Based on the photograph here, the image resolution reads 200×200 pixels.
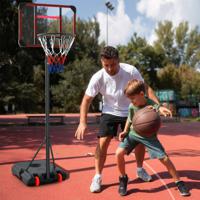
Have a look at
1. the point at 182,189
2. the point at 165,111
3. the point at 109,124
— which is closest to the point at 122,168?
the point at 109,124

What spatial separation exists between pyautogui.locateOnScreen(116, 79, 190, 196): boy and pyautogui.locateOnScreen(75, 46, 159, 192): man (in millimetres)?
245

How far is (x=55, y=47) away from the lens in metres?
7.48

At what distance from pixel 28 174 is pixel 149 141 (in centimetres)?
212

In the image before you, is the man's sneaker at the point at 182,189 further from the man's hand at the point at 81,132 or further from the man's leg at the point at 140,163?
the man's hand at the point at 81,132

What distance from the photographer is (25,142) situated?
1322cm

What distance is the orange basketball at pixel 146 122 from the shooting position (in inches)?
214

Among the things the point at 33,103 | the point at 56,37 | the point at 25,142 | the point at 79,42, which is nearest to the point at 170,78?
the point at 79,42

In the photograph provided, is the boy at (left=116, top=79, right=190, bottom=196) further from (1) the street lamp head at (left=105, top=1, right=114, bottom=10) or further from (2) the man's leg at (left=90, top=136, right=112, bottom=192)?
(1) the street lamp head at (left=105, top=1, right=114, bottom=10)

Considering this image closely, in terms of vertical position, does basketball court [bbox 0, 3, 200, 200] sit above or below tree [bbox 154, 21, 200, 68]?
below

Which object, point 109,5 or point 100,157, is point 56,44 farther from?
point 109,5

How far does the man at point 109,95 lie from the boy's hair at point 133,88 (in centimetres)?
32

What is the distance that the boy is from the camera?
18.4 ft

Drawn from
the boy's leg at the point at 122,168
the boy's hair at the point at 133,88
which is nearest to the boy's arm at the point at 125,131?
the boy's leg at the point at 122,168

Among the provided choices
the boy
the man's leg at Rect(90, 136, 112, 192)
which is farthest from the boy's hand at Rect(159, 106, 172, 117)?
the man's leg at Rect(90, 136, 112, 192)
